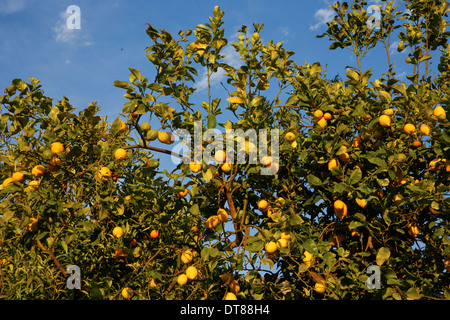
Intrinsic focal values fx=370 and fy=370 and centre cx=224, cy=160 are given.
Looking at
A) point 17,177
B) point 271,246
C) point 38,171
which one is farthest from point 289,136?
point 17,177

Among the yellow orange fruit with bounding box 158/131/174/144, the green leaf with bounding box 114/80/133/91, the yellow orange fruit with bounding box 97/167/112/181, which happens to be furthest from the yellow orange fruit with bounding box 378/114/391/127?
the yellow orange fruit with bounding box 97/167/112/181

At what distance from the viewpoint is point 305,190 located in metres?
3.66

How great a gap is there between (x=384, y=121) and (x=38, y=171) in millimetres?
2849

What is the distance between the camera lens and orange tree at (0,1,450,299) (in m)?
2.82

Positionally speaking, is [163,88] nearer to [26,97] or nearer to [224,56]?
[224,56]

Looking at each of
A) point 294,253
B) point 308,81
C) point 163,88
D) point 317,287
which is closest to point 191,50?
point 163,88

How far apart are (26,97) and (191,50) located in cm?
143

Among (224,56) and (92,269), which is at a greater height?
(224,56)

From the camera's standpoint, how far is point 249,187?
11.4 ft

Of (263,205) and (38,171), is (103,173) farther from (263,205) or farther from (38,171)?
(263,205)

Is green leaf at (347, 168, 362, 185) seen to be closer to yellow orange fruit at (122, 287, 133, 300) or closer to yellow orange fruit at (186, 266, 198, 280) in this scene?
yellow orange fruit at (186, 266, 198, 280)

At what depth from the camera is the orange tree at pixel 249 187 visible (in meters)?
2.82

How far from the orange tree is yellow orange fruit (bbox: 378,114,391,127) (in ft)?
0.04
